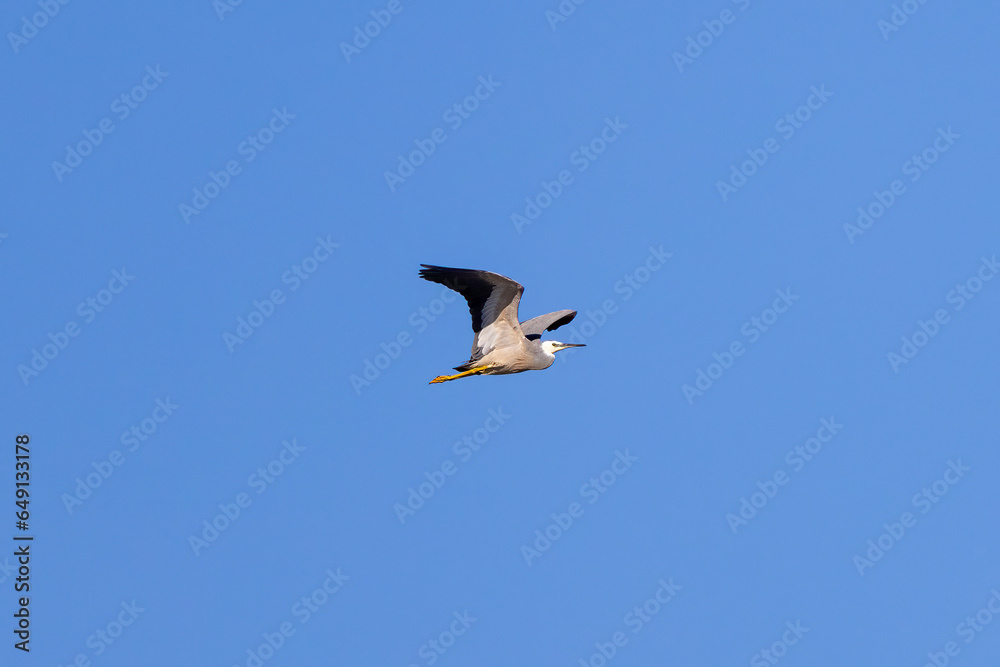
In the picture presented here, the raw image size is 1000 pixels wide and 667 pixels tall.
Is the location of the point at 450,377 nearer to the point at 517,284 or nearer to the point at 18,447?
the point at 517,284

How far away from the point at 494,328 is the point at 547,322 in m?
4.52

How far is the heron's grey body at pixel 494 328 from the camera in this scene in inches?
901

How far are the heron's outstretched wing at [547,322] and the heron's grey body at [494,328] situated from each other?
82.9 inches

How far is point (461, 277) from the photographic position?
22859 millimetres

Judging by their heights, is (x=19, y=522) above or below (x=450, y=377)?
below

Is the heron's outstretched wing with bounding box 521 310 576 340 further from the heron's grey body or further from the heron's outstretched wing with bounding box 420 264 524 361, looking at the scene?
the heron's outstretched wing with bounding box 420 264 524 361

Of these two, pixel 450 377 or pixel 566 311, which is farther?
pixel 566 311

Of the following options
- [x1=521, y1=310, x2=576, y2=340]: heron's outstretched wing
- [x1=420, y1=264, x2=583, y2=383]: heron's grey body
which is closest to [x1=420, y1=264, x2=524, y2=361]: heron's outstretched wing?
[x1=420, y1=264, x2=583, y2=383]: heron's grey body

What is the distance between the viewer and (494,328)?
2444 centimetres

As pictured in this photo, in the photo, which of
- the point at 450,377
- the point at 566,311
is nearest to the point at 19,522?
the point at 450,377

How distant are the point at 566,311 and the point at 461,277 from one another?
6880 mm

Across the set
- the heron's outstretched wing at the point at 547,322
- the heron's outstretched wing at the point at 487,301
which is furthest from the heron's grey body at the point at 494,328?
the heron's outstretched wing at the point at 547,322

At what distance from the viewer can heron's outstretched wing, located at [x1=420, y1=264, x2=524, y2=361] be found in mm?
22750

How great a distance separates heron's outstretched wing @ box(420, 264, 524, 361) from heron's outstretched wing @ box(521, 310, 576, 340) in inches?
133
